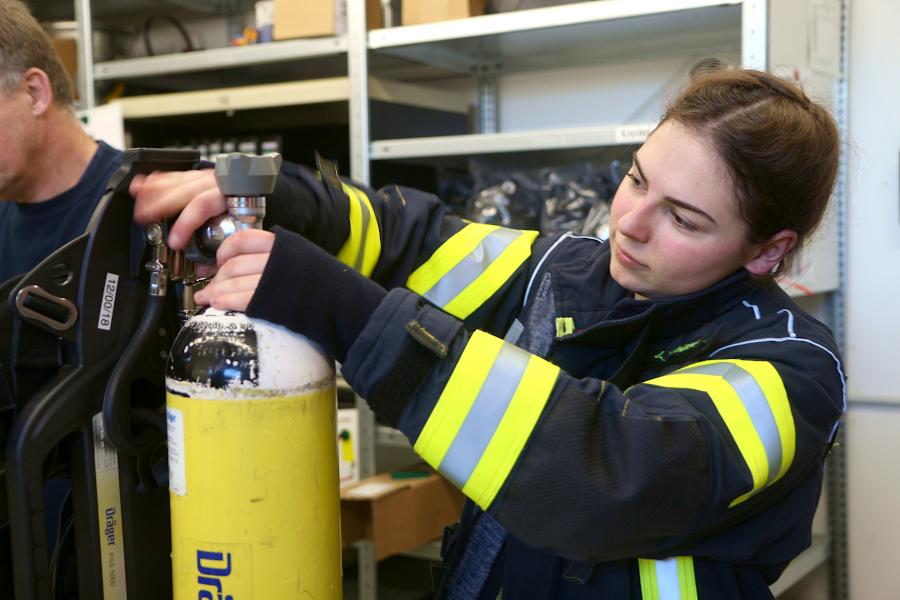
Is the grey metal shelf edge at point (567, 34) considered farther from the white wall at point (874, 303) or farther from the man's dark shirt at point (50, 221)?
the man's dark shirt at point (50, 221)

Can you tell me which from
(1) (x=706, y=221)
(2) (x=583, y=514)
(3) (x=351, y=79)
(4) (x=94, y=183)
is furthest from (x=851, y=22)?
(2) (x=583, y=514)

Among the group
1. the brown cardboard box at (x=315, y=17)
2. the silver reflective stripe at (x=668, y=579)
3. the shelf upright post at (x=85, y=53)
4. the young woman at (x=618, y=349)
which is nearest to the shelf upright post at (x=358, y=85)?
the brown cardboard box at (x=315, y=17)

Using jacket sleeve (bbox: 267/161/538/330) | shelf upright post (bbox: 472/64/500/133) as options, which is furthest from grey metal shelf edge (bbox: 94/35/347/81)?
jacket sleeve (bbox: 267/161/538/330)

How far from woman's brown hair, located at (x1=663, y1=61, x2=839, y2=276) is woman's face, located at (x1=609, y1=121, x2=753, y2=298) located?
1 cm

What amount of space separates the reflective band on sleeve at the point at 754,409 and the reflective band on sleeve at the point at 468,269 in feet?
1.05

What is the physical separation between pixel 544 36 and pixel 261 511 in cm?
187

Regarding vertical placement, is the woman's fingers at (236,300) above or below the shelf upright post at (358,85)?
below

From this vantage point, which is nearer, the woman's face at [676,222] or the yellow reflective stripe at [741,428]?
the yellow reflective stripe at [741,428]

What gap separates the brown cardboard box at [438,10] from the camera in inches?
84.8

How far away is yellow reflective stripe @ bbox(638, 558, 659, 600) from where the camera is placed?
847mm

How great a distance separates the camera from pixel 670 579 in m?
0.84

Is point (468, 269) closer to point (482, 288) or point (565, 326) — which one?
point (482, 288)

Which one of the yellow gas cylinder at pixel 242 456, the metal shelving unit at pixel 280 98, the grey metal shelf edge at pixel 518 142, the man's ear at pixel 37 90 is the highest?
the metal shelving unit at pixel 280 98

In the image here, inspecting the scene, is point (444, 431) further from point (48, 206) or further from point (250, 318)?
point (48, 206)
